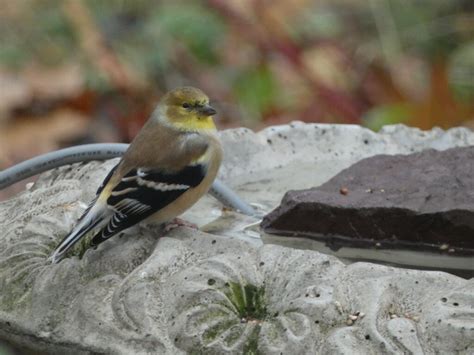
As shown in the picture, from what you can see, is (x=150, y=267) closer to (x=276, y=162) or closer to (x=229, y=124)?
(x=276, y=162)

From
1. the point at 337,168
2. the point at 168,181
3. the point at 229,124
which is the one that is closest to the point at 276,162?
the point at 337,168

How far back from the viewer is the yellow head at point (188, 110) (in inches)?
160

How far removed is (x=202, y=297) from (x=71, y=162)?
3.82 ft

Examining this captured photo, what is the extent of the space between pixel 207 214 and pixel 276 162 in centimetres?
51

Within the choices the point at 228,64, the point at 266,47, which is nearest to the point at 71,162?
the point at 266,47

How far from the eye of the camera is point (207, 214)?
425 centimetres

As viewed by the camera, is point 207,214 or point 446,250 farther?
point 207,214

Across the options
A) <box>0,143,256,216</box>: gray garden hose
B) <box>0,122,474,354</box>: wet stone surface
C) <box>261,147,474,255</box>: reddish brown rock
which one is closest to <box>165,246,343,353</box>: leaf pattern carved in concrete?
<box>0,122,474,354</box>: wet stone surface

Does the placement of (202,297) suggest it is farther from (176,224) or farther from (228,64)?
(228,64)

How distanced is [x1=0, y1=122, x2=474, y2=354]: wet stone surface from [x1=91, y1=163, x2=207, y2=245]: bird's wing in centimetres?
7

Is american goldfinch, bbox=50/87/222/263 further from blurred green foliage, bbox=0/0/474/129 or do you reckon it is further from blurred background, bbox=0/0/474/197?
blurred green foliage, bbox=0/0/474/129

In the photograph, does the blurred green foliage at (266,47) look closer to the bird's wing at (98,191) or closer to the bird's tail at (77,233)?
the bird's wing at (98,191)

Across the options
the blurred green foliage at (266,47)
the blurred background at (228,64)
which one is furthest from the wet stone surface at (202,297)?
the blurred green foliage at (266,47)

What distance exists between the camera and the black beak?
4101 mm
